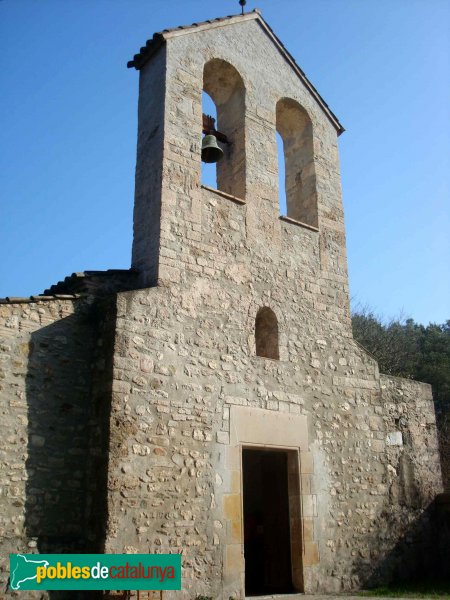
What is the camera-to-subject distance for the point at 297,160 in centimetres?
972

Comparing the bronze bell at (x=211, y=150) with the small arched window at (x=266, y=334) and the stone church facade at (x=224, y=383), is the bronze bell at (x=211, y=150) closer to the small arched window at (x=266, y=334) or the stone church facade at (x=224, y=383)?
the stone church facade at (x=224, y=383)

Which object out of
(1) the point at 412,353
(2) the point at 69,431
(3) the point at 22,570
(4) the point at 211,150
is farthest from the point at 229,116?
(1) the point at 412,353

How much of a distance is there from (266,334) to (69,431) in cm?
293

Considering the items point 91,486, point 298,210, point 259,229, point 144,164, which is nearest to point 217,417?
point 91,486

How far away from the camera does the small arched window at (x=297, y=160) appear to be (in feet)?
30.8

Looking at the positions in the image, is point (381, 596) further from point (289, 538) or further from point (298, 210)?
point (298, 210)

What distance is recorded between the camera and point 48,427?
6266mm

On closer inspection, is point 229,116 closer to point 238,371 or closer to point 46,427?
point 238,371

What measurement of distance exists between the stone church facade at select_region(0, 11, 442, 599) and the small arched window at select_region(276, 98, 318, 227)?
0.12ft

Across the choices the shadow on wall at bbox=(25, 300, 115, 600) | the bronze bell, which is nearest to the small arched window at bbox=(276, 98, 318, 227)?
the bronze bell

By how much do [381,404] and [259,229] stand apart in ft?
10.5

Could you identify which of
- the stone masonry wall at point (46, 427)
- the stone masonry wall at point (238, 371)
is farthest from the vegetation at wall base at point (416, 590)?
the stone masonry wall at point (46, 427)

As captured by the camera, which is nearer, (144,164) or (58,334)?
(58,334)

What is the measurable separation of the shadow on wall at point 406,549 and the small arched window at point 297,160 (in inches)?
181
